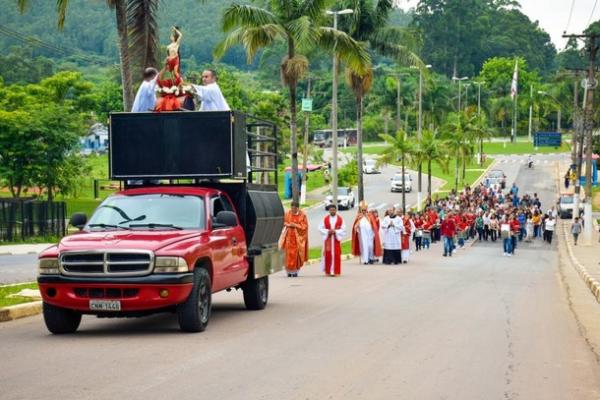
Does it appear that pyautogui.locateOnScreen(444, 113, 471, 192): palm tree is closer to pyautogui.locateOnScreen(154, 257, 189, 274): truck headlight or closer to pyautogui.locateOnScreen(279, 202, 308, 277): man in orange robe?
pyautogui.locateOnScreen(279, 202, 308, 277): man in orange robe

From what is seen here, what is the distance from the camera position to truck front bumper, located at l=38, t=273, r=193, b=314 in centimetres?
1334

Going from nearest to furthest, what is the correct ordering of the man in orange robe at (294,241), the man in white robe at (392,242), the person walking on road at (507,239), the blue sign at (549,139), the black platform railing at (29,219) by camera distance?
the man in orange robe at (294,241) → the man in white robe at (392,242) → the black platform railing at (29,219) → the person walking on road at (507,239) → the blue sign at (549,139)

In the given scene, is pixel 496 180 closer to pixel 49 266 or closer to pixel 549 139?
pixel 549 139

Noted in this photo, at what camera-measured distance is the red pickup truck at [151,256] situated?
43.9ft

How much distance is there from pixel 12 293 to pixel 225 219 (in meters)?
5.83

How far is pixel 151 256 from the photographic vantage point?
527 inches

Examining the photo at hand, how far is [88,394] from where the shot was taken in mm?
Result: 9328

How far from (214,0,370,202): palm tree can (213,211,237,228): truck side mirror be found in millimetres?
19769

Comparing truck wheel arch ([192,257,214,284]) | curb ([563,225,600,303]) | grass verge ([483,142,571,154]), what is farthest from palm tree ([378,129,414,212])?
grass verge ([483,142,571,154])

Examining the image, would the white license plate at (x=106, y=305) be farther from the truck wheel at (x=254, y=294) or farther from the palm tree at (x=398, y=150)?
the palm tree at (x=398, y=150)

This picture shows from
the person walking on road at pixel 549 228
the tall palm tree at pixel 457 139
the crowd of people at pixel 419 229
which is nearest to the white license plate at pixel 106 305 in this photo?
the crowd of people at pixel 419 229

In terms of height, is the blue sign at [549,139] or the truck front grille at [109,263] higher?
the blue sign at [549,139]

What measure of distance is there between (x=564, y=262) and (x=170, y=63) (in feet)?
94.0

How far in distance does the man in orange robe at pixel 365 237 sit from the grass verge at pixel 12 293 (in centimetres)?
1543
